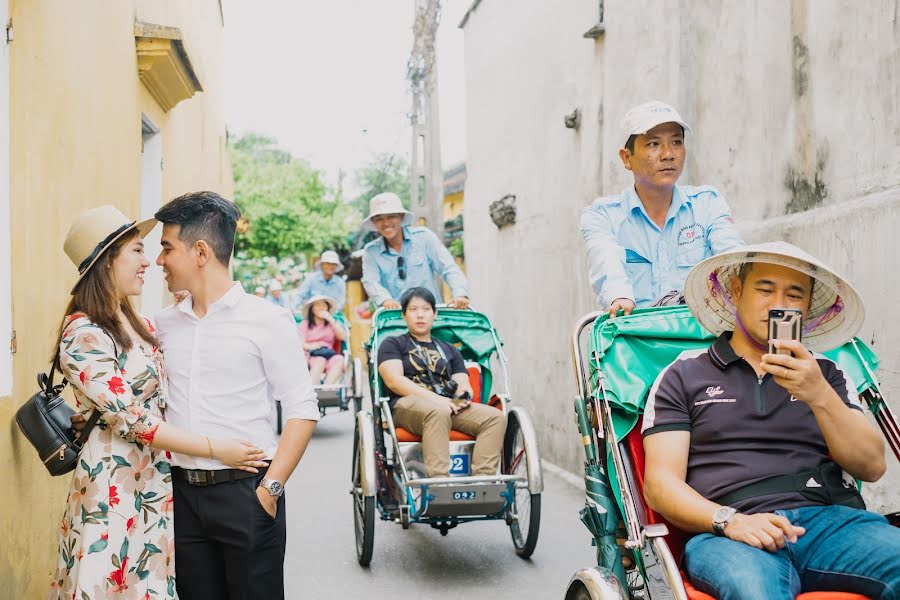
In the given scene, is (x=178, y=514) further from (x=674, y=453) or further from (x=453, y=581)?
(x=453, y=581)

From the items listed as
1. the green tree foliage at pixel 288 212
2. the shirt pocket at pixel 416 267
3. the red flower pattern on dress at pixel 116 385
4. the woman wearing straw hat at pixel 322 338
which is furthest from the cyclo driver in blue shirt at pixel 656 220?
the green tree foliage at pixel 288 212

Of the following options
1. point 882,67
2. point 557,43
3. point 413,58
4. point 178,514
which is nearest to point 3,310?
point 178,514

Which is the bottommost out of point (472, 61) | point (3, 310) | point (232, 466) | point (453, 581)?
point (453, 581)

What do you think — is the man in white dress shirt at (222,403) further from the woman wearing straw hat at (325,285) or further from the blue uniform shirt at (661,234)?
the woman wearing straw hat at (325,285)

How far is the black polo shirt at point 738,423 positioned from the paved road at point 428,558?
8.01ft

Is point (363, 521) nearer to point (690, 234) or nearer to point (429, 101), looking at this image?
point (690, 234)

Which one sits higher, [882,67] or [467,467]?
[882,67]

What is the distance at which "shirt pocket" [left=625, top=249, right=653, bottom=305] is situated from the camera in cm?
412

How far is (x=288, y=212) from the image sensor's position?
2764cm

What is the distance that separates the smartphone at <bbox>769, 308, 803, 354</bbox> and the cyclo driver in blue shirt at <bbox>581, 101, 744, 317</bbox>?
135cm

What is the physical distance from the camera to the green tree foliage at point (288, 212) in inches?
1087

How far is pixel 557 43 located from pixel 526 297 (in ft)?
8.93

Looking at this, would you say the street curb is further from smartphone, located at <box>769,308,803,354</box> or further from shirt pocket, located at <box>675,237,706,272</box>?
smartphone, located at <box>769,308,803,354</box>

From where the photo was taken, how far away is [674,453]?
2938 mm
